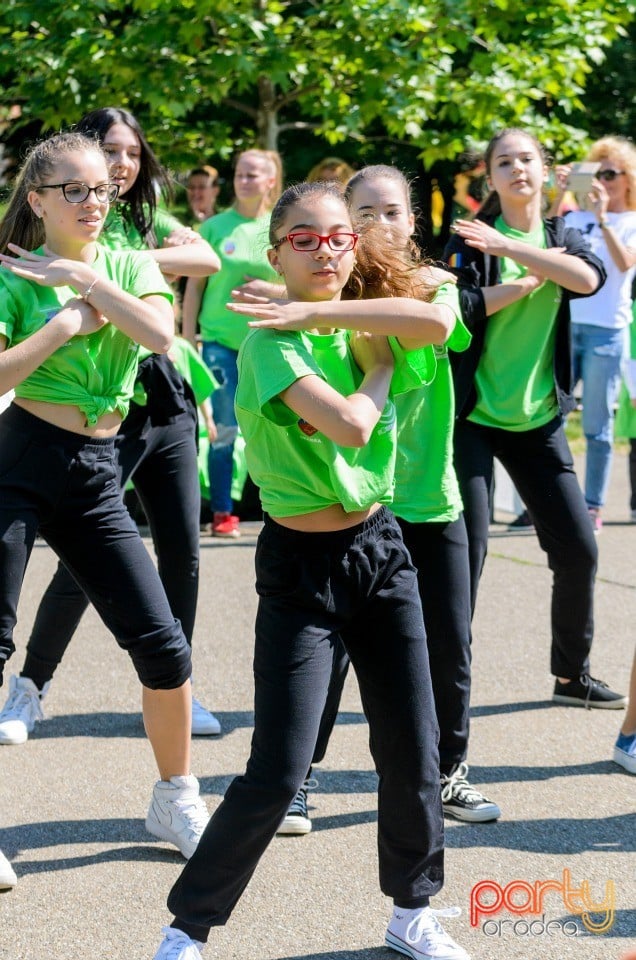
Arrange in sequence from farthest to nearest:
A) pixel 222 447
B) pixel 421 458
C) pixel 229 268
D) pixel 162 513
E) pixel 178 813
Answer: pixel 222 447 → pixel 229 268 → pixel 162 513 → pixel 421 458 → pixel 178 813

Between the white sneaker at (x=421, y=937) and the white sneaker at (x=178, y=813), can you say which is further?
the white sneaker at (x=178, y=813)

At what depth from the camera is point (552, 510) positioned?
4914mm

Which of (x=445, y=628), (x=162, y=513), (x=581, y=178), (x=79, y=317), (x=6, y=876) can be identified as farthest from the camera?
(x=581, y=178)

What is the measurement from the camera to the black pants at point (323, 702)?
3.06 m

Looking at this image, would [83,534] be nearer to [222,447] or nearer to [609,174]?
[222,447]

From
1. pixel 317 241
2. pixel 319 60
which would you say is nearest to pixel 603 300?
pixel 319 60

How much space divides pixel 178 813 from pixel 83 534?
869 mm

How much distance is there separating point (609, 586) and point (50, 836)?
3.98 metres

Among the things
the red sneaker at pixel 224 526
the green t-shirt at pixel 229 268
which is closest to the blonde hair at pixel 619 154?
the green t-shirt at pixel 229 268

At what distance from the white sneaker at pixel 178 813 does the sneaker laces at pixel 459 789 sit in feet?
2.48

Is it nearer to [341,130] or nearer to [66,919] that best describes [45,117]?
[341,130]

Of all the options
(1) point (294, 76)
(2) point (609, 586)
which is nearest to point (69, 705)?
(2) point (609, 586)

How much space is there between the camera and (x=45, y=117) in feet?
35.6

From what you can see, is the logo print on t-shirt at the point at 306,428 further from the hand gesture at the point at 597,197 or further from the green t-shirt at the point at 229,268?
the green t-shirt at the point at 229,268
